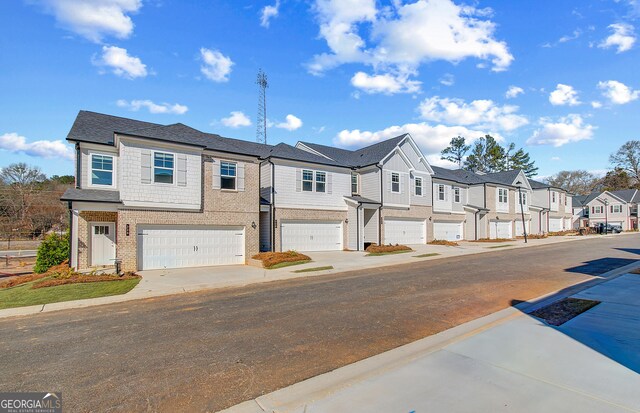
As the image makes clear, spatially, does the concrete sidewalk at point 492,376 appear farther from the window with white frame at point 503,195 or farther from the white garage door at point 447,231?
the window with white frame at point 503,195

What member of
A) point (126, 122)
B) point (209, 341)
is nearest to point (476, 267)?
point (209, 341)

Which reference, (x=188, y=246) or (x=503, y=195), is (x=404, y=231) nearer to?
(x=188, y=246)

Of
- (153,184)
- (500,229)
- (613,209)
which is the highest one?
A: (153,184)

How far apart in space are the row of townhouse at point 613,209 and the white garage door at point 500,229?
115ft

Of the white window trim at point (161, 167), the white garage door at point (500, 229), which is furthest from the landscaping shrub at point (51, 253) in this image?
the white garage door at point (500, 229)

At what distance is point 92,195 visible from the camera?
50.7 ft

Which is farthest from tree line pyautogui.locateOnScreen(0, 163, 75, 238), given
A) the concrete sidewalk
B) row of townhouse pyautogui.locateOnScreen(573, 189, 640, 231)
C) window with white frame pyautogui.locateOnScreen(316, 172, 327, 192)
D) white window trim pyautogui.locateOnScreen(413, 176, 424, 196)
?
row of townhouse pyautogui.locateOnScreen(573, 189, 640, 231)

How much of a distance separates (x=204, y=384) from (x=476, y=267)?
46.8ft

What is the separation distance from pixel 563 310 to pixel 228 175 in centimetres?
1573

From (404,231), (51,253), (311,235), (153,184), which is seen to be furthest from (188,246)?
(404,231)

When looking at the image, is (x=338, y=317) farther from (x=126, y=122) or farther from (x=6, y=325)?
(x=126, y=122)

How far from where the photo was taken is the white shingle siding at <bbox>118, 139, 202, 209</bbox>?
50.2 feet

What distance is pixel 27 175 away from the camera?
52.7 metres

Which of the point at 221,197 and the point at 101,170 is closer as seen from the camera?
the point at 101,170
